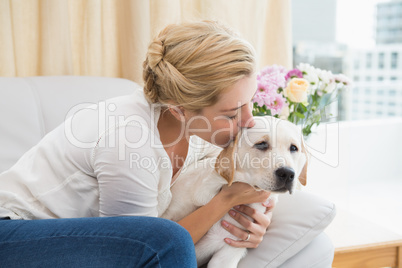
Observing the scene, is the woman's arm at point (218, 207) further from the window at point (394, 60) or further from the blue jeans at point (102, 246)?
the window at point (394, 60)

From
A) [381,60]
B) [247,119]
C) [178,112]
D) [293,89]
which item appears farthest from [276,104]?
[381,60]

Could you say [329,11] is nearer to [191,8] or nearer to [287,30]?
[287,30]

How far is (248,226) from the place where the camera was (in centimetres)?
135

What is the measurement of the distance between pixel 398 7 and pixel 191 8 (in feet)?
7.64

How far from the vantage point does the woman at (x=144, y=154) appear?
108cm

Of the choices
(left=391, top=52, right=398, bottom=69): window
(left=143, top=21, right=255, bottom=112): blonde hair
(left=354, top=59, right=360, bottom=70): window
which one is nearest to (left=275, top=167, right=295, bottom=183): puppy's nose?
(left=143, top=21, right=255, bottom=112): blonde hair

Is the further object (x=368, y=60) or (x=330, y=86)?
(x=368, y=60)

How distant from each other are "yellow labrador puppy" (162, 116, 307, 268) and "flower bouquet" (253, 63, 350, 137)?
0.34 metres

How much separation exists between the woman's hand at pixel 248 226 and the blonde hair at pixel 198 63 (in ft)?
1.25

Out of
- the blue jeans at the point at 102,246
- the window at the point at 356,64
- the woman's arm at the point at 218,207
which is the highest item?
the window at the point at 356,64

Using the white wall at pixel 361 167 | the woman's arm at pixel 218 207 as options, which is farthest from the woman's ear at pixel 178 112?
the white wall at pixel 361 167

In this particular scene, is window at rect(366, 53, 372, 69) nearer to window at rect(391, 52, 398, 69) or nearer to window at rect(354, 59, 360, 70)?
window at rect(354, 59, 360, 70)

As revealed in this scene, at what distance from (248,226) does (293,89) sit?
2.09 feet

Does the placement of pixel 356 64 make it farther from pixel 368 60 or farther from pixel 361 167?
pixel 361 167
